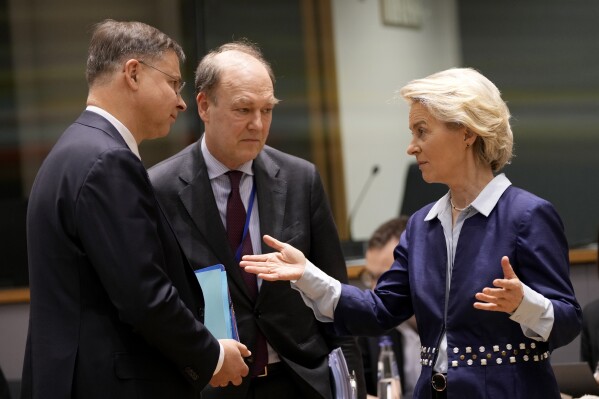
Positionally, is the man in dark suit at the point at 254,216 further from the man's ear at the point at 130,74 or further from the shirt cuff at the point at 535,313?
the shirt cuff at the point at 535,313

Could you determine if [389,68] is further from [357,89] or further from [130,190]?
[130,190]

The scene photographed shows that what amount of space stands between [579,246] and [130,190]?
402 cm

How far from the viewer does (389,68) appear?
652cm

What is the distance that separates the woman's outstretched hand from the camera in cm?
262

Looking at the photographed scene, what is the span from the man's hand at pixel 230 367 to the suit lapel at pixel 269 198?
1.30ft

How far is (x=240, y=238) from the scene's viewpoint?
3.04 m

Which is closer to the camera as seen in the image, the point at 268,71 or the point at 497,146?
the point at 497,146

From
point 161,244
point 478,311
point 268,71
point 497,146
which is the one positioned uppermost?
point 268,71

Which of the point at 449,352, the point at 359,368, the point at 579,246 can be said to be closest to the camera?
the point at 449,352

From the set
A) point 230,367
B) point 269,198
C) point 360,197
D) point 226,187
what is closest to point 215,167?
point 226,187

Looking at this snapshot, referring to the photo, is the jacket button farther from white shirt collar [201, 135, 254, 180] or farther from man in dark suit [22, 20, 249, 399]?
white shirt collar [201, 135, 254, 180]

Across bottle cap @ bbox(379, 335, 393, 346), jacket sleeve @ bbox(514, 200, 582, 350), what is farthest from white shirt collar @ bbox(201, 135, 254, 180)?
bottle cap @ bbox(379, 335, 393, 346)

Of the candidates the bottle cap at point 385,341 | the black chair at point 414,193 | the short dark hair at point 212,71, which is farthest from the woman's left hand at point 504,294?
the black chair at point 414,193

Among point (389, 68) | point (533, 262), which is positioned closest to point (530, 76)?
point (389, 68)
